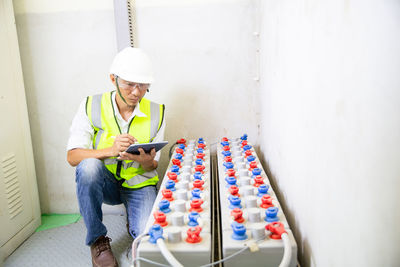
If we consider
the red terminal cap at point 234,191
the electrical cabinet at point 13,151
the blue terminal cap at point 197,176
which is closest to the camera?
the red terminal cap at point 234,191

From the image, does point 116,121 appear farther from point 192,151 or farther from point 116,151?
point 192,151

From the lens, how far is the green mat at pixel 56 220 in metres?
1.96

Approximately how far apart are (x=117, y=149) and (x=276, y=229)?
2.80 feet

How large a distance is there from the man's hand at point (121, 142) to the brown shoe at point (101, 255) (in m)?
0.42

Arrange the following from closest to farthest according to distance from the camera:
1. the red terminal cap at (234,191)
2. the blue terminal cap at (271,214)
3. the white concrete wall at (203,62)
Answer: the blue terminal cap at (271,214) < the red terminal cap at (234,191) < the white concrete wall at (203,62)

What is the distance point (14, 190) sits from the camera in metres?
1.76

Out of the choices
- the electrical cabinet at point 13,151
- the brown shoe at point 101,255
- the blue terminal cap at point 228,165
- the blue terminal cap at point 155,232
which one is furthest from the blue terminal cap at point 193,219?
the electrical cabinet at point 13,151

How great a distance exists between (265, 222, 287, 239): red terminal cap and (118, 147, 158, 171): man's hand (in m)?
0.74

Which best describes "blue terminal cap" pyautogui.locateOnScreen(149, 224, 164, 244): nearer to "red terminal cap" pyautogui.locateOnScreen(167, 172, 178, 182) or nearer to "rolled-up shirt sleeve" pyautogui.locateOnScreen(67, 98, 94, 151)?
"red terminal cap" pyautogui.locateOnScreen(167, 172, 178, 182)

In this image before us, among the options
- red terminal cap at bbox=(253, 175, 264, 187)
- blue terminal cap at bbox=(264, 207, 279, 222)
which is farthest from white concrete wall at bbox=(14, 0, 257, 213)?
blue terminal cap at bbox=(264, 207, 279, 222)

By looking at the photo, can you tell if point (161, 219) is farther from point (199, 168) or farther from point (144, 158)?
point (144, 158)

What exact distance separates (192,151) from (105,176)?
0.45 meters

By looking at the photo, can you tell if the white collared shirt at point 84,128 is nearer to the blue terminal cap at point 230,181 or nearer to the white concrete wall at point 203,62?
the white concrete wall at point 203,62

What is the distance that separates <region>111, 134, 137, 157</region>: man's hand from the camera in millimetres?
1464
